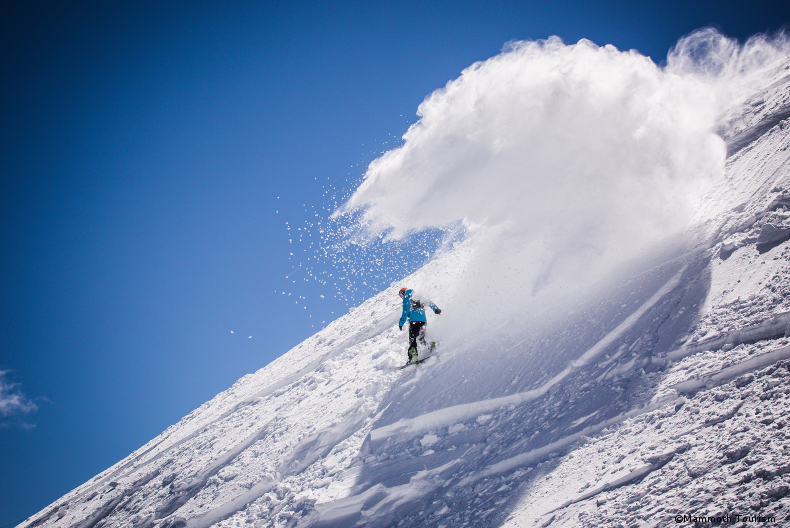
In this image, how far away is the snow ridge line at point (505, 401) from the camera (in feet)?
22.3

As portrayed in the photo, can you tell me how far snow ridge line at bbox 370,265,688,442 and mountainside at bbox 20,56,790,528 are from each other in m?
0.03

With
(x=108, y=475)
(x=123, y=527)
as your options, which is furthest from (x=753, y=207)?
(x=108, y=475)

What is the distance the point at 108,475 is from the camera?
541 inches

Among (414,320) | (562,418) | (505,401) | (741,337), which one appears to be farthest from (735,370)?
(414,320)

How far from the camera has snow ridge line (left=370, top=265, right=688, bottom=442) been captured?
22.3 ft

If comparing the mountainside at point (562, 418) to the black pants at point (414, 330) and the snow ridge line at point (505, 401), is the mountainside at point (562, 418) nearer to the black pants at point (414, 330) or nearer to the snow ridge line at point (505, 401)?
the snow ridge line at point (505, 401)

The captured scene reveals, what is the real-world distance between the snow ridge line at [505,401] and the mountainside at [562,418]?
0.03 metres

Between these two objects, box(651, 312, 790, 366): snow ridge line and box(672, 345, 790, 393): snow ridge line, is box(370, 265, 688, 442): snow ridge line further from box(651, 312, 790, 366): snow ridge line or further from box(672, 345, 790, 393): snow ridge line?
box(672, 345, 790, 393): snow ridge line

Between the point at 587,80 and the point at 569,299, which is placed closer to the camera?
the point at 569,299

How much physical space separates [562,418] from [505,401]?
1.18 meters

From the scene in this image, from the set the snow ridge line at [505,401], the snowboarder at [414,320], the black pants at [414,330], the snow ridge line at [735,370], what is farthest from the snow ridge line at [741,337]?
the black pants at [414,330]

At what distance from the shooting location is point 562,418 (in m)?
5.88

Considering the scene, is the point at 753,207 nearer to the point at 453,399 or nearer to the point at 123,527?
the point at 453,399

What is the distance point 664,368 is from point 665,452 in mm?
1615
